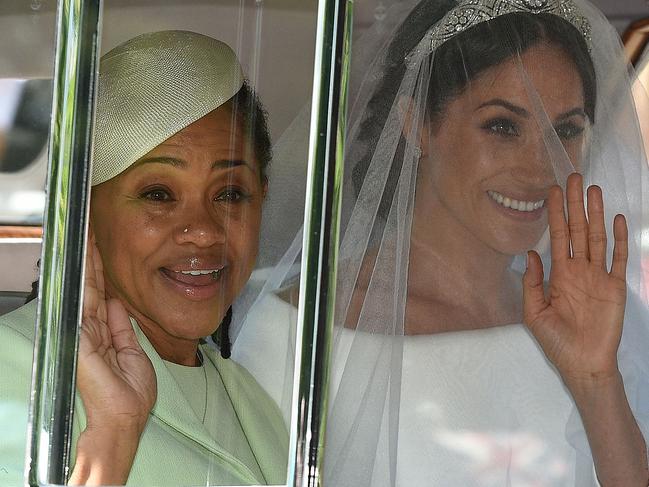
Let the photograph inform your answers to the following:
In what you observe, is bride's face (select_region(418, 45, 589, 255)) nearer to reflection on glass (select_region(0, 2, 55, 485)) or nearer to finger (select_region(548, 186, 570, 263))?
finger (select_region(548, 186, 570, 263))

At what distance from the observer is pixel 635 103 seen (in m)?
1.58

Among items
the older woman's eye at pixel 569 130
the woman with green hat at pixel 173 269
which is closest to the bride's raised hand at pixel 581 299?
the older woman's eye at pixel 569 130

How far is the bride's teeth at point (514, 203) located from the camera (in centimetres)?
143

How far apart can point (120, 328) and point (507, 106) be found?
67 cm

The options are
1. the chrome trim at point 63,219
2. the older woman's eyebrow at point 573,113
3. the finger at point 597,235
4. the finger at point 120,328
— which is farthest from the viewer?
the older woman's eyebrow at point 573,113

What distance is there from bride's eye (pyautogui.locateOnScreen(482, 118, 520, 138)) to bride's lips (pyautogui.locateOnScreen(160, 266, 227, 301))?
523 millimetres

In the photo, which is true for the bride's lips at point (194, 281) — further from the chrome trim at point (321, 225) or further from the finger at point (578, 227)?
the finger at point (578, 227)

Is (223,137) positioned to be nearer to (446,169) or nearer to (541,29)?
(446,169)

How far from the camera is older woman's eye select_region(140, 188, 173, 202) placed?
1110mm

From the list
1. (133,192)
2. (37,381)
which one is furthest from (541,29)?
(37,381)

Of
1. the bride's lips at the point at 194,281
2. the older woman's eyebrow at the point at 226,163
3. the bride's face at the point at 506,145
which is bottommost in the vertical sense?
the bride's lips at the point at 194,281

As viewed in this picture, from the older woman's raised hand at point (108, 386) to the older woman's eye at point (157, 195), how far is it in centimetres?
9

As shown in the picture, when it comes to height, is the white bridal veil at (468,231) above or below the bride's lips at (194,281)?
above

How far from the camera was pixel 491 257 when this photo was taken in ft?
4.79
